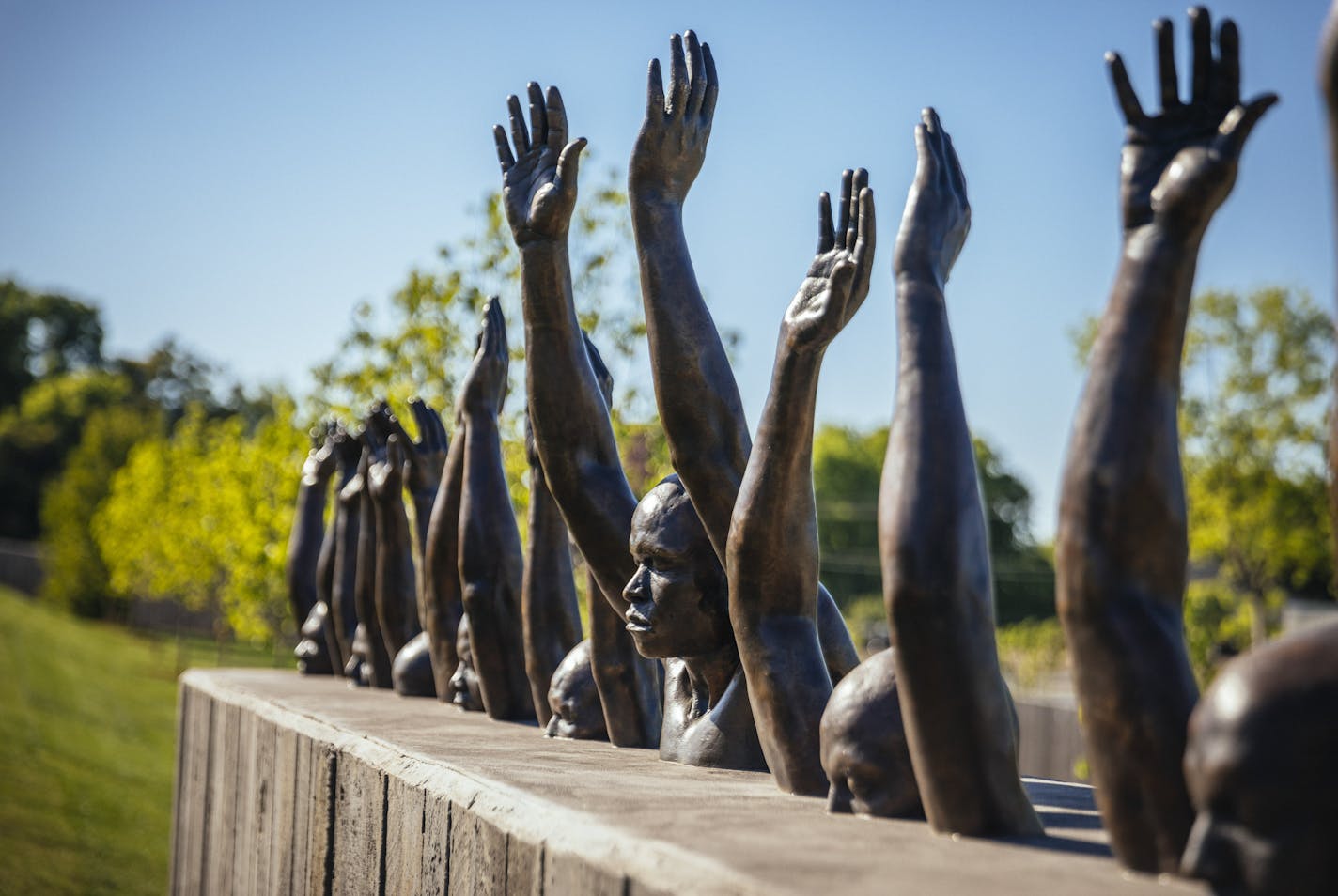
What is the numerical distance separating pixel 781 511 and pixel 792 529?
0.24 ft

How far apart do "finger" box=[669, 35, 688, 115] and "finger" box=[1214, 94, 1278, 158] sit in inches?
95.5

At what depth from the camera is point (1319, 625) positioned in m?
2.29

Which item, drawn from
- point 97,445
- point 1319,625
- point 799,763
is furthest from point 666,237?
point 97,445

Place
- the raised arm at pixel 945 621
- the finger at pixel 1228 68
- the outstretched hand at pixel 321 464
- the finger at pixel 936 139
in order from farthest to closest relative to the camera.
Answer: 1. the outstretched hand at pixel 321 464
2. the finger at pixel 936 139
3. the raised arm at pixel 945 621
4. the finger at pixel 1228 68

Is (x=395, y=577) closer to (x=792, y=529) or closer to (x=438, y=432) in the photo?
(x=438, y=432)

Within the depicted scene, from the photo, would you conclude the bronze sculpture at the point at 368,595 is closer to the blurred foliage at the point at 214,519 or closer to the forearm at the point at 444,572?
the forearm at the point at 444,572

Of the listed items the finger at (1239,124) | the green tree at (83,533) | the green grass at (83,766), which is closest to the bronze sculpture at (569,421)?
the finger at (1239,124)

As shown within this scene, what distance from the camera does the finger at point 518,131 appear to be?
17.7 ft

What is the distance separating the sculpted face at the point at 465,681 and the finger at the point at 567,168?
2257 millimetres

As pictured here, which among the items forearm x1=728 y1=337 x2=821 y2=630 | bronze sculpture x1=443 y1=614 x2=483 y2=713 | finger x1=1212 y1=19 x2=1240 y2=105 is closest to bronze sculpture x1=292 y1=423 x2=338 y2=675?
bronze sculpture x1=443 y1=614 x2=483 y2=713

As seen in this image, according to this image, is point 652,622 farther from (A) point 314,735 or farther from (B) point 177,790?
(B) point 177,790

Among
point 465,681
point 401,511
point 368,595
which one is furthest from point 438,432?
point 465,681

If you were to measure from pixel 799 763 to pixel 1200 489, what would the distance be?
21.0m

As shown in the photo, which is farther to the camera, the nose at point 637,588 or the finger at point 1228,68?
the nose at point 637,588
